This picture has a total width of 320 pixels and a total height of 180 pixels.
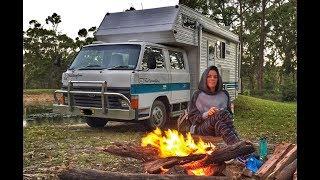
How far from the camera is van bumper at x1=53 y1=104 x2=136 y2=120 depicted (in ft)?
27.7

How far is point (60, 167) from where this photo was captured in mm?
5551

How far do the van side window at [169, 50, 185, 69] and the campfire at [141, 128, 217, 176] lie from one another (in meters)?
5.25

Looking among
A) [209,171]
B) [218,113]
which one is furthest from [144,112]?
[209,171]

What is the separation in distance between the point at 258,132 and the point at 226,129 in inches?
189

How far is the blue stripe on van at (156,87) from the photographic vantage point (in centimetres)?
849

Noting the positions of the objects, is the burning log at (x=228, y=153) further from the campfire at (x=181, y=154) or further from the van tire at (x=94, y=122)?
the van tire at (x=94, y=122)

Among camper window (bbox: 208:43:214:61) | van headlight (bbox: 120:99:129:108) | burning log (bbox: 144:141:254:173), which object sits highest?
camper window (bbox: 208:43:214:61)

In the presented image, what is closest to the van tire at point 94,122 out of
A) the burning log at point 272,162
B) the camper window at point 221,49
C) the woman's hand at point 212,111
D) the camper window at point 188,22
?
the camper window at point 188,22

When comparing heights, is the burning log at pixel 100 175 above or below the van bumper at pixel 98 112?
below

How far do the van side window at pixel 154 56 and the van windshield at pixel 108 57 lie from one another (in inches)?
8.2

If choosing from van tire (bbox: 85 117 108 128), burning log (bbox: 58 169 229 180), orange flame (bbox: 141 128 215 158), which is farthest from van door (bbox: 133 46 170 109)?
burning log (bbox: 58 169 229 180)

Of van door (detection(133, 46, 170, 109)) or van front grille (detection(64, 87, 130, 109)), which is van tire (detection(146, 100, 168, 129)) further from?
van front grille (detection(64, 87, 130, 109))
